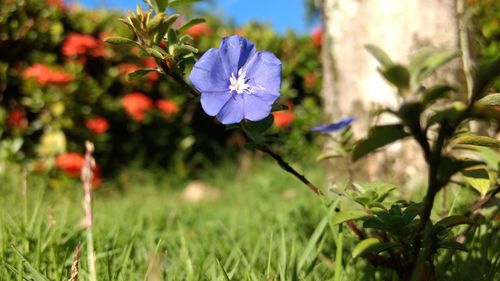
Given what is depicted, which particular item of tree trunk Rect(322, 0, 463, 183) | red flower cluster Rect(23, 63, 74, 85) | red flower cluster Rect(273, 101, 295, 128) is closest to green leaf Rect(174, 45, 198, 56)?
tree trunk Rect(322, 0, 463, 183)

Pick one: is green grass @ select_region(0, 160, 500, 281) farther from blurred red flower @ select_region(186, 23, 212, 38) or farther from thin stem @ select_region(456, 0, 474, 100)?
blurred red flower @ select_region(186, 23, 212, 38)

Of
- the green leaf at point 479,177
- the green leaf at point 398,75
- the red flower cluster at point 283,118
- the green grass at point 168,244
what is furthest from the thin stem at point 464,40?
the red flower cluster at point 283,118

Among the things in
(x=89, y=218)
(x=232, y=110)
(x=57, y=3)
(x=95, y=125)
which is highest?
(x=57, y=3)

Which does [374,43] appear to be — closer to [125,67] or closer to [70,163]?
[70,163]

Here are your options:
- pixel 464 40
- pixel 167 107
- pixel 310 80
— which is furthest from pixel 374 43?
pixel 310 80

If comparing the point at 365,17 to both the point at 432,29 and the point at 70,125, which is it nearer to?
the point at 432,29

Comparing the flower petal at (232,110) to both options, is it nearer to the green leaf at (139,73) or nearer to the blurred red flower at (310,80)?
the green leaf at (139,73)
